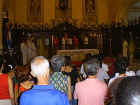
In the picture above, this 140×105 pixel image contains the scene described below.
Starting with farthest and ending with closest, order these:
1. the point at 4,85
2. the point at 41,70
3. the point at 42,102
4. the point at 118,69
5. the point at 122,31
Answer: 1. the point at 122,31
2. the point at 118,69
3. the point at 4,85
4. the point at 41,70
5. the point at 42,102

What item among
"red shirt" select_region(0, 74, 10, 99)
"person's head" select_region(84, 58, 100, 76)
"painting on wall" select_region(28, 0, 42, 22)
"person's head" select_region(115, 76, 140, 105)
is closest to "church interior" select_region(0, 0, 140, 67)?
"painting on wall" select_region(28, 0, 42, 22)

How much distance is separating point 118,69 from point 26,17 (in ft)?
51.3

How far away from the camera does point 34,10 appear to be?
18.9 m

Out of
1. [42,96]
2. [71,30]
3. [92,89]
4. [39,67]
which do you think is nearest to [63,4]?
[71,30]

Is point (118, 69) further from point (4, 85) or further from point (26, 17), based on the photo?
point (26, 17)

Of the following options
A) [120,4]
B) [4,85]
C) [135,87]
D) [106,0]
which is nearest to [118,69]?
[4,85]

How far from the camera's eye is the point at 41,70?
2.19m

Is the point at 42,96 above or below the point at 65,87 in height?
above

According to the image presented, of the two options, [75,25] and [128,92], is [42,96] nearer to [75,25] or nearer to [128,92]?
[128,92]

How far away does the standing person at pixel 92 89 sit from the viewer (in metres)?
2.81

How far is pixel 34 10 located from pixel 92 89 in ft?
55.5

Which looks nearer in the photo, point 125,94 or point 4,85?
point 125,94

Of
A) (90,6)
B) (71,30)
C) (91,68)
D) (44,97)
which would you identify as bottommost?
(44,97)

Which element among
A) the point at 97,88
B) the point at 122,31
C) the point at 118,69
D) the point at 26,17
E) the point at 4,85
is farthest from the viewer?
the point at 26,17
